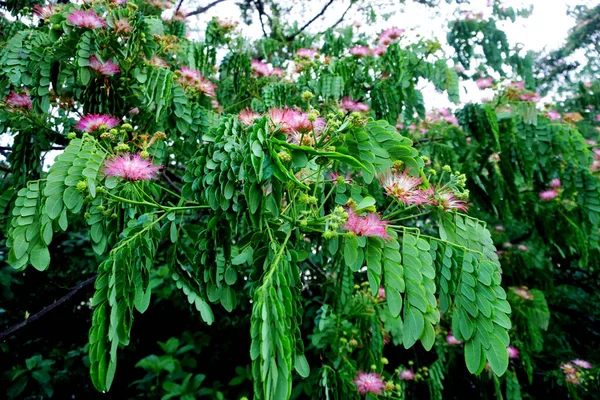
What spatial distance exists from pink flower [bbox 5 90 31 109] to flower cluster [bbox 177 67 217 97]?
2.52ft

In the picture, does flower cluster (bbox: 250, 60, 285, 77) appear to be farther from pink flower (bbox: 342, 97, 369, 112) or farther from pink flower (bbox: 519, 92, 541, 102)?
pink flower (bbox: 519, 92, 541, 102)

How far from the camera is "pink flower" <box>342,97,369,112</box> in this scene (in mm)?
2994

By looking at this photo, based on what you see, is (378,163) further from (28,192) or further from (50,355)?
(50,355)

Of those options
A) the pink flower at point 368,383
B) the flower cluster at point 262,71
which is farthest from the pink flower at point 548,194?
the flower cluster at point 262,71

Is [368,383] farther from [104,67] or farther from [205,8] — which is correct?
[205,8]

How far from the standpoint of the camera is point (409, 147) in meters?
1.38

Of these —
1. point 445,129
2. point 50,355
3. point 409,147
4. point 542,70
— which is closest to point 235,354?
point 50,355

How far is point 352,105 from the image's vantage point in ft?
9.87

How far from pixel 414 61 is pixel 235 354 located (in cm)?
302

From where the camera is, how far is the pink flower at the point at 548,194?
3807 millimetres

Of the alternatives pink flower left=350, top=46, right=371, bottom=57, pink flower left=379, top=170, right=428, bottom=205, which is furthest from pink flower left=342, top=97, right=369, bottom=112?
pink flower left=379, top=170, right=428, bottom=205

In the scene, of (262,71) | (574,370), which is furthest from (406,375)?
(262,71)

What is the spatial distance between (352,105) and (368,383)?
5.75 feet

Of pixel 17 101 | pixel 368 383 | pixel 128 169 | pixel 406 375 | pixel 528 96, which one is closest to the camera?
pixel 128 169
